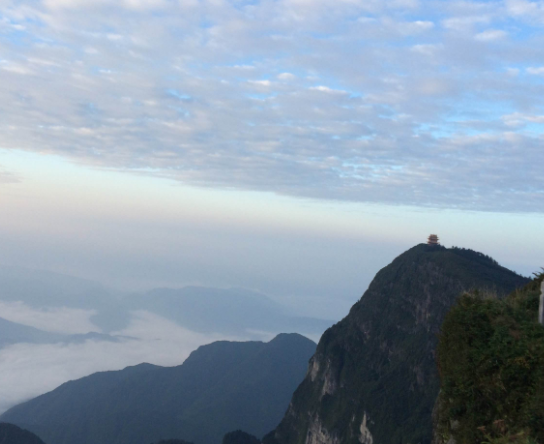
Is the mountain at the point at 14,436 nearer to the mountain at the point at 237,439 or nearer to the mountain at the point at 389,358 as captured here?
the mountain at the point at 237,439

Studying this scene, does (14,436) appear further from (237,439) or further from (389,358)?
(389,358)

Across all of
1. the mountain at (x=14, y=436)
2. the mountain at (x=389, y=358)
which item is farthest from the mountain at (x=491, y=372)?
the mountain at (x=14, y=436)

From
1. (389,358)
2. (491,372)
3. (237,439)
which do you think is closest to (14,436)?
(237,439)

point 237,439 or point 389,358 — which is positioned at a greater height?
point 389,358

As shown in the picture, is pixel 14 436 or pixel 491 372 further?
pixel 14 436

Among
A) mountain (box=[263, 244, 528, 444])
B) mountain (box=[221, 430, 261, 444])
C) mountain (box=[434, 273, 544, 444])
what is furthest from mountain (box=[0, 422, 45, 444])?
mountain (box=[434, 273, 544, 444])

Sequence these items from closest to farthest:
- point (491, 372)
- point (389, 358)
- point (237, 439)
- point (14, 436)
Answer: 1. point (491, 372)
2. point (389, 358)
3. point (14, 436)
4. point (237, 439)
